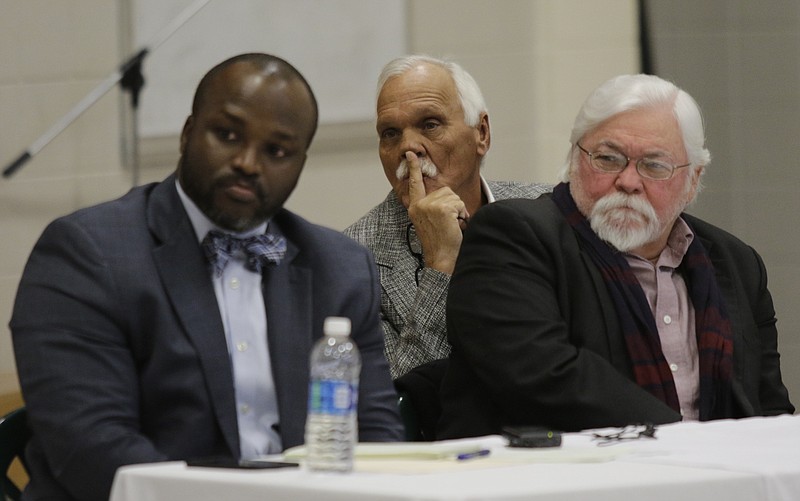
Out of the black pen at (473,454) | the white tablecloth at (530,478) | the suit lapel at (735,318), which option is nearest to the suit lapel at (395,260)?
the suit lapel at (735,318)

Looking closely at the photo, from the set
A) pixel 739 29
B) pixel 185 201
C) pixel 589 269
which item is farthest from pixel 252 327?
pixel 739 29

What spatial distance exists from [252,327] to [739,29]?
3.58m

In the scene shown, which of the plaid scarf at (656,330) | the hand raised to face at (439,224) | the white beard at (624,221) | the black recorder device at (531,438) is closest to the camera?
the black recorder device at (531,438)

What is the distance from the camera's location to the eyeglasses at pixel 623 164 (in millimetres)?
3242

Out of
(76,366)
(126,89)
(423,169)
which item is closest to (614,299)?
(423,169)

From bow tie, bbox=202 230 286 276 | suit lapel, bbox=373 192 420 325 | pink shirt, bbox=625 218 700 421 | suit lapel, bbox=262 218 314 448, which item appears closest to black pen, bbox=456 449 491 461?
suit lapel, bbox=262 218 314 448

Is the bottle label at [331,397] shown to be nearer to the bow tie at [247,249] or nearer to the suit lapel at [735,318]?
the bow tie at [247,249]

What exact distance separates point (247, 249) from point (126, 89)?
90.0 inches

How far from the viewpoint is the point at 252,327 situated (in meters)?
2.45

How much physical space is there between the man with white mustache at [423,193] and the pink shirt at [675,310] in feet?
1.70

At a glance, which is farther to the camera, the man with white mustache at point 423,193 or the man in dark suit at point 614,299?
the man with white mustache at point 423,193

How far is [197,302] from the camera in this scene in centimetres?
237

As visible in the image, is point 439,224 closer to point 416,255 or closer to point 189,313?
point 416,255

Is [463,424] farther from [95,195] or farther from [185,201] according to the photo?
[95,195]
